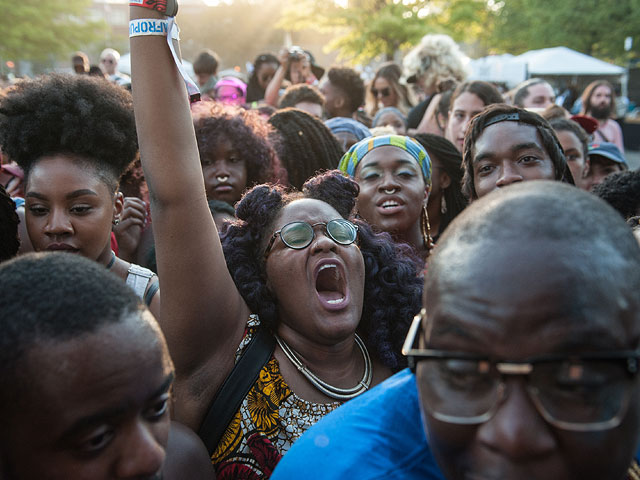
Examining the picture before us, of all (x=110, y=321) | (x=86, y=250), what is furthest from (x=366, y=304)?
(x=110, y=321)

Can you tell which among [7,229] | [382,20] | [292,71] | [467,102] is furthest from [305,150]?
[382,20]

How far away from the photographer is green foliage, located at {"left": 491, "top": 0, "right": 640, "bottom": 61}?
30.5 meters

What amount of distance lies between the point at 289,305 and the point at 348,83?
5193 millimetres

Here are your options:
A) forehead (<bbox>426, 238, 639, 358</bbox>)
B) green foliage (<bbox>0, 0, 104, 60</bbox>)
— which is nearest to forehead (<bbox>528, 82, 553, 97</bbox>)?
forehead (<bbox>426, 238, 639, 358</bbox>)

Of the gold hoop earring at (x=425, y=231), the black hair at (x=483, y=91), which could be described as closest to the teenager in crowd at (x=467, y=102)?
the black hair at (x=483, y=91)

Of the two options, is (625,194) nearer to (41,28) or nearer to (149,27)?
(149,27)

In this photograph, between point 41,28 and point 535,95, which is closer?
point 535,95

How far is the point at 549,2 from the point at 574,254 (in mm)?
37083

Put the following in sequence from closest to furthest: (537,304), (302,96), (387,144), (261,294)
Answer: (537,304), (261,294), (387,144), (302,96)

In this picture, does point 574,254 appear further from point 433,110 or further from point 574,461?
point 433,110

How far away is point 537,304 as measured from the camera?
44.6 inches

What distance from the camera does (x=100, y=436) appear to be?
Answer: 138cm

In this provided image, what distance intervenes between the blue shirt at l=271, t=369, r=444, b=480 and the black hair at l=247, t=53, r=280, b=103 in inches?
320

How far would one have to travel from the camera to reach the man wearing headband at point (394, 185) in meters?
3.74
